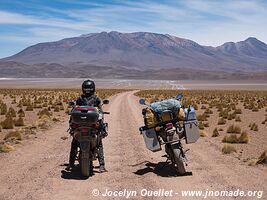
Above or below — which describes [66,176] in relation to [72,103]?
below

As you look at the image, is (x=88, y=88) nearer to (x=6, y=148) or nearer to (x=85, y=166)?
(x=85, y=166)

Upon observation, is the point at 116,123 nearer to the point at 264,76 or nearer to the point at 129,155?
the point at 129,155

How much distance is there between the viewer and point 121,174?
859 centimetres

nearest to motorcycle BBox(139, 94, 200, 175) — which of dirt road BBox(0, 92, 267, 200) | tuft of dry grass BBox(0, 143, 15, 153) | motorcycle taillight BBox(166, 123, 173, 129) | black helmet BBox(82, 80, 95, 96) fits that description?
motorcycle taillight BBox(166, 123, 173, 129)

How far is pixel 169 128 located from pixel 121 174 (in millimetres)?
1357

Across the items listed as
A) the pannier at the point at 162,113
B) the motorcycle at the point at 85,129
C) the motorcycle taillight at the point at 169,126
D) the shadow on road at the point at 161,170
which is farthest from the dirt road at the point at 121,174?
the pannier at the point at 162,113

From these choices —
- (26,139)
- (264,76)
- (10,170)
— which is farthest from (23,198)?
(264,76)

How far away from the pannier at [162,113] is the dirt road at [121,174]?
109 cm

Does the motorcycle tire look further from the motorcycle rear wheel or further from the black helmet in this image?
the motorcycle rear wheel

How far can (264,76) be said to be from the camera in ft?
647

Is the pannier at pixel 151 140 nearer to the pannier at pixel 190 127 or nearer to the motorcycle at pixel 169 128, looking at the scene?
the motorcycle at pixel 169 128

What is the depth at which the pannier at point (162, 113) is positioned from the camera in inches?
334

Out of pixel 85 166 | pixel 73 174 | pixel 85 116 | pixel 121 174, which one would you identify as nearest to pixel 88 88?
pixel 85 116

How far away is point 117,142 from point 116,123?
5.65m
